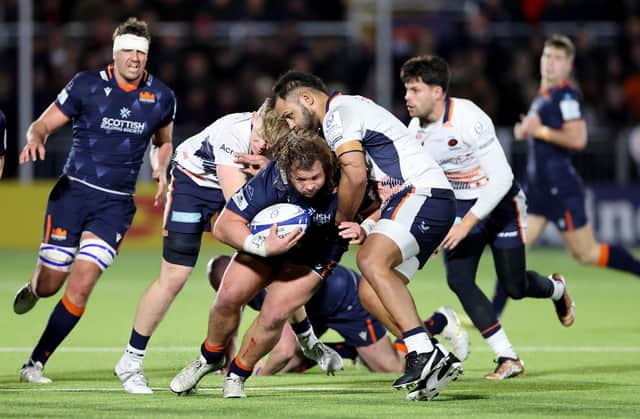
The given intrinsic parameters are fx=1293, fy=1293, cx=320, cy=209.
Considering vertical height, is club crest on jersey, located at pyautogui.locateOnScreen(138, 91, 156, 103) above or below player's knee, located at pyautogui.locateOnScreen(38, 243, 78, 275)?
above

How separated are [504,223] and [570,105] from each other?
2.91m

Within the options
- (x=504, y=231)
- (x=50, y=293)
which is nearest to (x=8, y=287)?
(x=50, y=293)

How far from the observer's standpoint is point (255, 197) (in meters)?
7.20

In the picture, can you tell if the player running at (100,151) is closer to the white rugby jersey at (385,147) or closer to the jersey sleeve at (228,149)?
the jersey sleeve at (228,149)

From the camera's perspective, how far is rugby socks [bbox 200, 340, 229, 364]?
741 cm

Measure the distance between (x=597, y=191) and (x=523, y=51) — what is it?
278 centimetres

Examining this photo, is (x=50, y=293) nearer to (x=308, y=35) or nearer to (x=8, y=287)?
A: (x=8, y=287)

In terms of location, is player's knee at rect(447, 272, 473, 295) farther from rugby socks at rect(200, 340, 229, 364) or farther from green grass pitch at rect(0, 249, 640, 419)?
rugby socks at rect(200, 340, 229, 364)

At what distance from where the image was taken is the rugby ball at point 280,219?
7.03 m

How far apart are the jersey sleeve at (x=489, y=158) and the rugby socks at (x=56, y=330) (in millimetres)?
2663

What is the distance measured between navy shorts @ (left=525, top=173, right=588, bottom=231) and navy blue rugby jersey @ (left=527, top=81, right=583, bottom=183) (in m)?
0.07

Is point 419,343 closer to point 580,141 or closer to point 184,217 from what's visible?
point 184,217

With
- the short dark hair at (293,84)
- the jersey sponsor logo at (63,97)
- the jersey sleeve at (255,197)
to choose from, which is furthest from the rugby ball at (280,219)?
the jersey sponsor logo at (63,97)

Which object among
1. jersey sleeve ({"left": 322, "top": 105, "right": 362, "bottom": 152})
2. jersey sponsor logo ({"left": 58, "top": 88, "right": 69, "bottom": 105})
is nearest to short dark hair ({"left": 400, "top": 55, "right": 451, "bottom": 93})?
jersey sleeve ({"left": 322, "top": 105, "right": 362, "bottom": 152})
